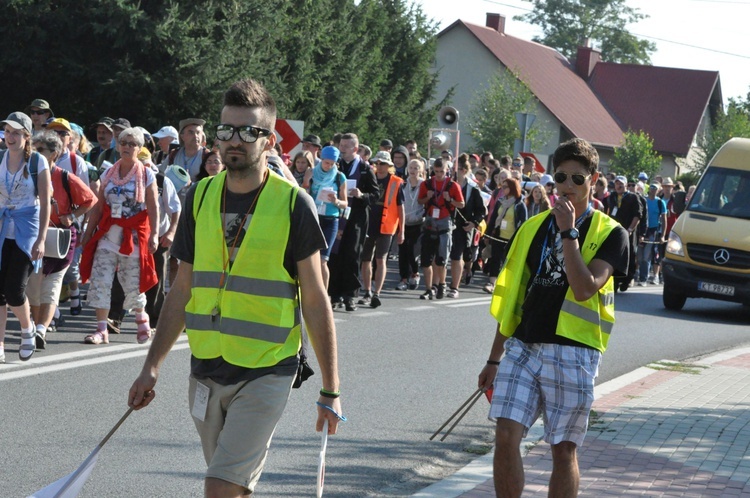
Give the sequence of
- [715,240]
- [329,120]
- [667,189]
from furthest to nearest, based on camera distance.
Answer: [329,120]
[667,189]
[715,240]

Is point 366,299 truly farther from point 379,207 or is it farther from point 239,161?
point 239,161

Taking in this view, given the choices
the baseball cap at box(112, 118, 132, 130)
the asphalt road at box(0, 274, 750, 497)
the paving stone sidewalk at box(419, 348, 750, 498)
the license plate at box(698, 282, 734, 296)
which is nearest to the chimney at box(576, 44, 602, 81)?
the license plate at box(698, 282, 734, 296)

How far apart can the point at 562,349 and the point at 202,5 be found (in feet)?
67.5

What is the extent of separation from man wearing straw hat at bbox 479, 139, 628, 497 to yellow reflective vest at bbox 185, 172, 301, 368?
120 centimetres

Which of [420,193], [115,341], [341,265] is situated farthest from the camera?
[420,193]

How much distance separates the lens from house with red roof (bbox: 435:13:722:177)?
210 feet

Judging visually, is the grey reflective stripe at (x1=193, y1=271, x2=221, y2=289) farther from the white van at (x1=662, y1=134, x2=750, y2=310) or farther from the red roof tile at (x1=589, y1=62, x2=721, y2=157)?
the red roof tile at (x1=589, y1=62, x2=721, y2=157)

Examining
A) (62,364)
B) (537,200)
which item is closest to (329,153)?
(62,364)

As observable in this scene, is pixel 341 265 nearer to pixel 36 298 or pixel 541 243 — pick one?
pixel 36 298

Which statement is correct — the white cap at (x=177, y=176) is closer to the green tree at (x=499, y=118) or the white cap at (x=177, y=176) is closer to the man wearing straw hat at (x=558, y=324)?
the man wearing straw hat at (x=558, y=324)

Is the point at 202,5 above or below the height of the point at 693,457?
above

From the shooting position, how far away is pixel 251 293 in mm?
4281

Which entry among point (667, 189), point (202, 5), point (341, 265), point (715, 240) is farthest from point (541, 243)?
point (667, 189)

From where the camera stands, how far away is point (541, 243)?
5391mm
